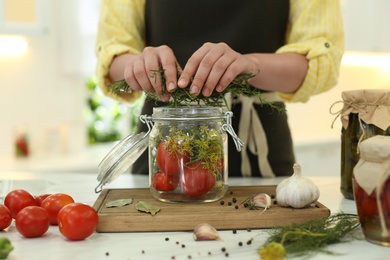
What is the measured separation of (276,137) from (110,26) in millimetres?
583

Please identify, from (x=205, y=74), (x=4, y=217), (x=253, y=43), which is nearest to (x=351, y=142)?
(x=205, y=74)

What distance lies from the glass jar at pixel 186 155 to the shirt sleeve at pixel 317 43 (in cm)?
49

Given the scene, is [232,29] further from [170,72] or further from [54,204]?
[54,204]

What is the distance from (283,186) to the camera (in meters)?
1.16

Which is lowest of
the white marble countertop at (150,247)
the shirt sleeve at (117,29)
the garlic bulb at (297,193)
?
the white marble countertop at (150,247)

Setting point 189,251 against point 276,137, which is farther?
point 276,137

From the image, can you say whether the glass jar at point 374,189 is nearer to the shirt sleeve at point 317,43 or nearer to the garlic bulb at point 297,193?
the garlic bulb at point 297,193

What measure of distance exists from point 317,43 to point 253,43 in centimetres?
22

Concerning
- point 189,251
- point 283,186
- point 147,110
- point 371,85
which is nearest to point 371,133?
point 283,186

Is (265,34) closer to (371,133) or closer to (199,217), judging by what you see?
(371,133)

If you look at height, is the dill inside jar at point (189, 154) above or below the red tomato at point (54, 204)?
above

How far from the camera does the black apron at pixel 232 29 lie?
179 cm

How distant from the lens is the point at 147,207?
1142mm

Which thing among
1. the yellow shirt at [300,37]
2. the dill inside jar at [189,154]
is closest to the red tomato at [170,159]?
the dill inside jar at [189,154]
